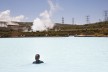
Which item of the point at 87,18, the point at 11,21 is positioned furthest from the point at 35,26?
the point at 11,21

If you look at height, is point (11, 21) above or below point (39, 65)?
above

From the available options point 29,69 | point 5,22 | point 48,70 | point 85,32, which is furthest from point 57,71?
point 5,22

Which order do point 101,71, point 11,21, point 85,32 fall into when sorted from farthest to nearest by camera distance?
point 11,21 → point 85,32 → point 101,71

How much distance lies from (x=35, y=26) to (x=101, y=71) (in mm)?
118216

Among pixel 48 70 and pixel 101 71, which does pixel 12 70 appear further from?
pixel 101 71

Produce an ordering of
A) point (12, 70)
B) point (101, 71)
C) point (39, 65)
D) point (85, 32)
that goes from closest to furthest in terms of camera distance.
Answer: point (101, 71) → point (12, 70) → point (39, 65) → point (85, 32)

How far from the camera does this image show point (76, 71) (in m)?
13.0

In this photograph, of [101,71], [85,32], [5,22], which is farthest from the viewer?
[5,22]

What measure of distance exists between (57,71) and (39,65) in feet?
7.51

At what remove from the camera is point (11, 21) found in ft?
534

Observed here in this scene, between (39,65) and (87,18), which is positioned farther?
(87,18)

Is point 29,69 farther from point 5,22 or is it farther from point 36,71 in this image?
point 5,22

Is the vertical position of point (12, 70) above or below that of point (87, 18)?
below

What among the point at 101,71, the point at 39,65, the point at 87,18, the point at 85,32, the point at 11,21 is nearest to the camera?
the point at 101,71
